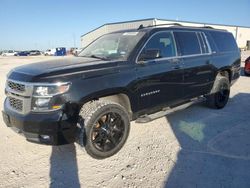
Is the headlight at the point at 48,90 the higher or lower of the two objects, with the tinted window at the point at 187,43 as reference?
lower

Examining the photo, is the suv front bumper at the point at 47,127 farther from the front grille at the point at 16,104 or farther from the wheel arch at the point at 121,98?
the wheel arch at the point at 121,98

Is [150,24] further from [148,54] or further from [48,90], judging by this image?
[48,90]

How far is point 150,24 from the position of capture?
36.1m

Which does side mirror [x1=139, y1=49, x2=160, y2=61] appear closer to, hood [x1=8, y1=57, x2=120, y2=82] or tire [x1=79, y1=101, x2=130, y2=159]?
hood [x1=8, y1=57, x2=120, y2=82]

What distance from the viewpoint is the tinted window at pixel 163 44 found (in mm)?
4351

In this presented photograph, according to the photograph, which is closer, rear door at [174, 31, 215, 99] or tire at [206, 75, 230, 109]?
rear door at [174, 31, 215, 99]

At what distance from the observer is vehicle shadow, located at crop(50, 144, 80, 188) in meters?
3.05

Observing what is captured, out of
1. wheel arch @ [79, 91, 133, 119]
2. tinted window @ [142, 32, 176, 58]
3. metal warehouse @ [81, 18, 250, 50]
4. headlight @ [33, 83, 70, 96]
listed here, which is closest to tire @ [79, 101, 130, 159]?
wheel arch @ [79, 91, 133, 119]

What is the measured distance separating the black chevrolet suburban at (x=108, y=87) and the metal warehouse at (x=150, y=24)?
31676 millimetres

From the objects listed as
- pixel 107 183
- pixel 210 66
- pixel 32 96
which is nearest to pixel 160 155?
pixel 107 183

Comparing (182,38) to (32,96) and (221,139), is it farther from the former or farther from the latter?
(32,96)

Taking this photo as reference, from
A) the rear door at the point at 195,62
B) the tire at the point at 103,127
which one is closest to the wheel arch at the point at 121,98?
the tire at the point at 103,127

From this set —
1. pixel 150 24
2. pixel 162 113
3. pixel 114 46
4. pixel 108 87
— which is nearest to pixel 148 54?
pixel 114 46

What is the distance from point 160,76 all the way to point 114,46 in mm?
1050
